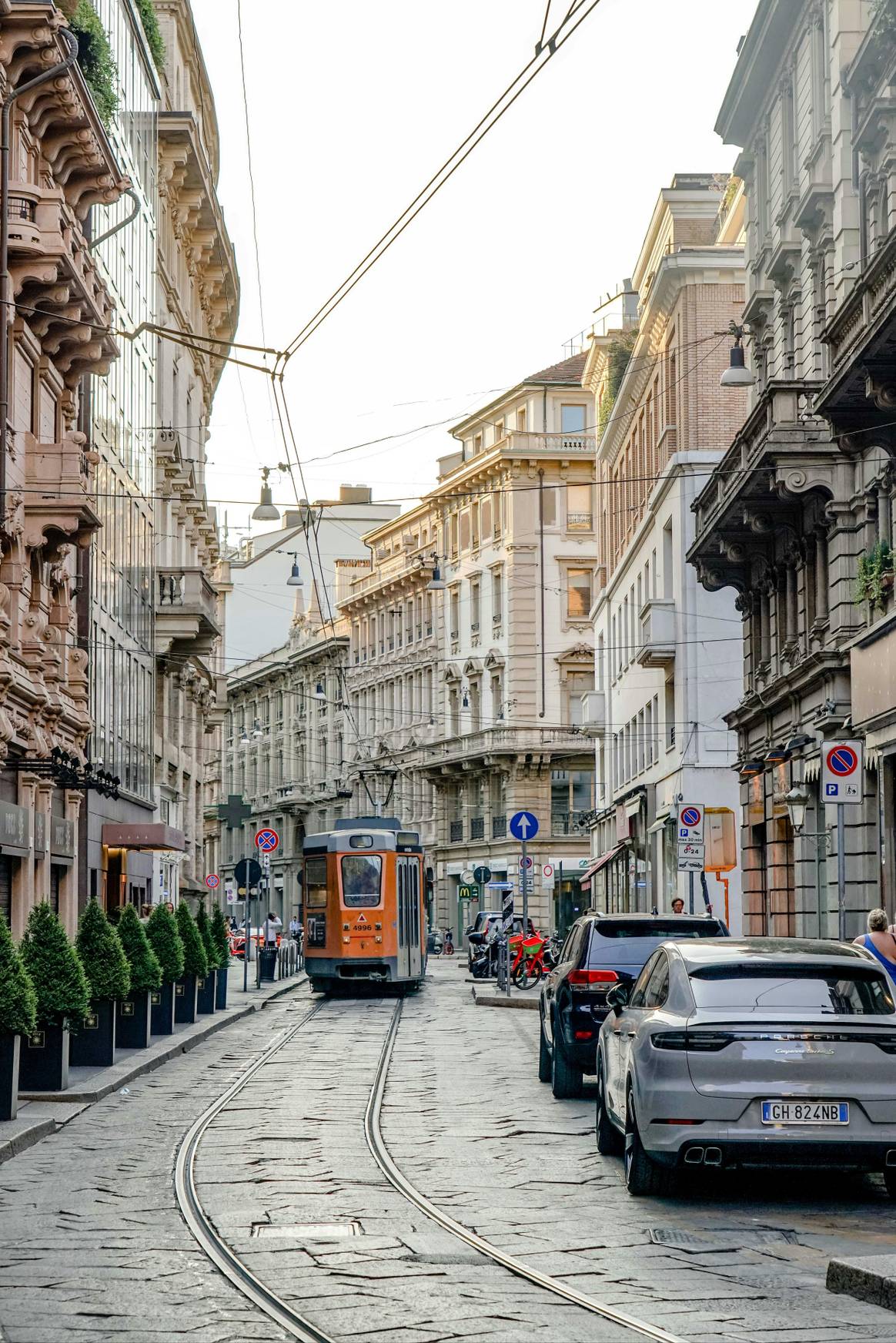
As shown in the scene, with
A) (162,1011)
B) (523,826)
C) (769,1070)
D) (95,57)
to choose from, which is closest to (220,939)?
(523,826)

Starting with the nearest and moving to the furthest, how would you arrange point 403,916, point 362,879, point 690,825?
point 690,825 → point 362,879 → point 403,916

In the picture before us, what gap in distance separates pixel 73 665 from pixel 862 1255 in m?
24.8

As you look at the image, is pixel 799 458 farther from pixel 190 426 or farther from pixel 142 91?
pixel 190 426

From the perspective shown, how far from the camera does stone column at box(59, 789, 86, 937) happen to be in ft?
110

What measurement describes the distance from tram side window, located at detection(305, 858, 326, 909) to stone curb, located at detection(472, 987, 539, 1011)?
3513 mm

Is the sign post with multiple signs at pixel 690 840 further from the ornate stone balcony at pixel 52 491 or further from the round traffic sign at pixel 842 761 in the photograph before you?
the round traffic sign at pixel 842 761

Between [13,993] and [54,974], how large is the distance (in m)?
2.16

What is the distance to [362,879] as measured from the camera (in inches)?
1511

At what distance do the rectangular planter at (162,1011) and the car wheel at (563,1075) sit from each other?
9609 mm

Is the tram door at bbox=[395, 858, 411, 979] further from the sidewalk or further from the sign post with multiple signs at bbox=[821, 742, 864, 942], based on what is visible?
the sign post with multiple signs at bbox=[821, 742, 864, 942]

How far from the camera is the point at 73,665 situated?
32469 mm

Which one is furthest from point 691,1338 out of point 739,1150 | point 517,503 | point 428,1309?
point 517,503

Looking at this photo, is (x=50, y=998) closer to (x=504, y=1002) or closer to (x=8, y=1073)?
(x=8, y=1073)

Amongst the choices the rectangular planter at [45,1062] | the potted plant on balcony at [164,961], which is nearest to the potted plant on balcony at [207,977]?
the potted plant on balcony at [164,961]
